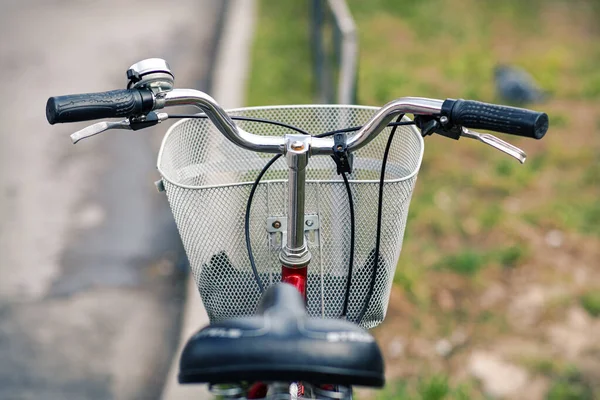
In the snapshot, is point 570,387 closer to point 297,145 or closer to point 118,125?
point 297,145

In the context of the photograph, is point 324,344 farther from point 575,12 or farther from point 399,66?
point 575,12

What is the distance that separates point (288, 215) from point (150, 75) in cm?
52

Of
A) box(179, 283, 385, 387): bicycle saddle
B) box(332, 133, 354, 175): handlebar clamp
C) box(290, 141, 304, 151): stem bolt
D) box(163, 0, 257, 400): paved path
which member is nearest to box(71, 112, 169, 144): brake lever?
box(290, 141, 304, 151): stem bolt

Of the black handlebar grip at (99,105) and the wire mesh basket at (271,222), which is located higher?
the black handlebar grip at (99,105)

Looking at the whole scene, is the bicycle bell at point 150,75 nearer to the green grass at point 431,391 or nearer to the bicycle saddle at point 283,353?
the bicycle saddle at point 283,353

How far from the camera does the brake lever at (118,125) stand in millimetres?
1822

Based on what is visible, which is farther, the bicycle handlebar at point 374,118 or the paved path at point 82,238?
the paved path at point 82,238

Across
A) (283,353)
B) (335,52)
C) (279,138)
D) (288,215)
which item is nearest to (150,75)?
(279,138)

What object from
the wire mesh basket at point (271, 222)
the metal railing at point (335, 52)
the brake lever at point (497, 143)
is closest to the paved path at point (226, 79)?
the metal railing at point (335, 52)

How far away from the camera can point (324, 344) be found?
1456 mm

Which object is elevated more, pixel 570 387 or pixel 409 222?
pixel 409 222

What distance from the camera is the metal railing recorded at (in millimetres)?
4297

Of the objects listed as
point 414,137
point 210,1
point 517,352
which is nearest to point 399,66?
point 210,1

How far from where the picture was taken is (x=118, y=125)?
6.02 ft
